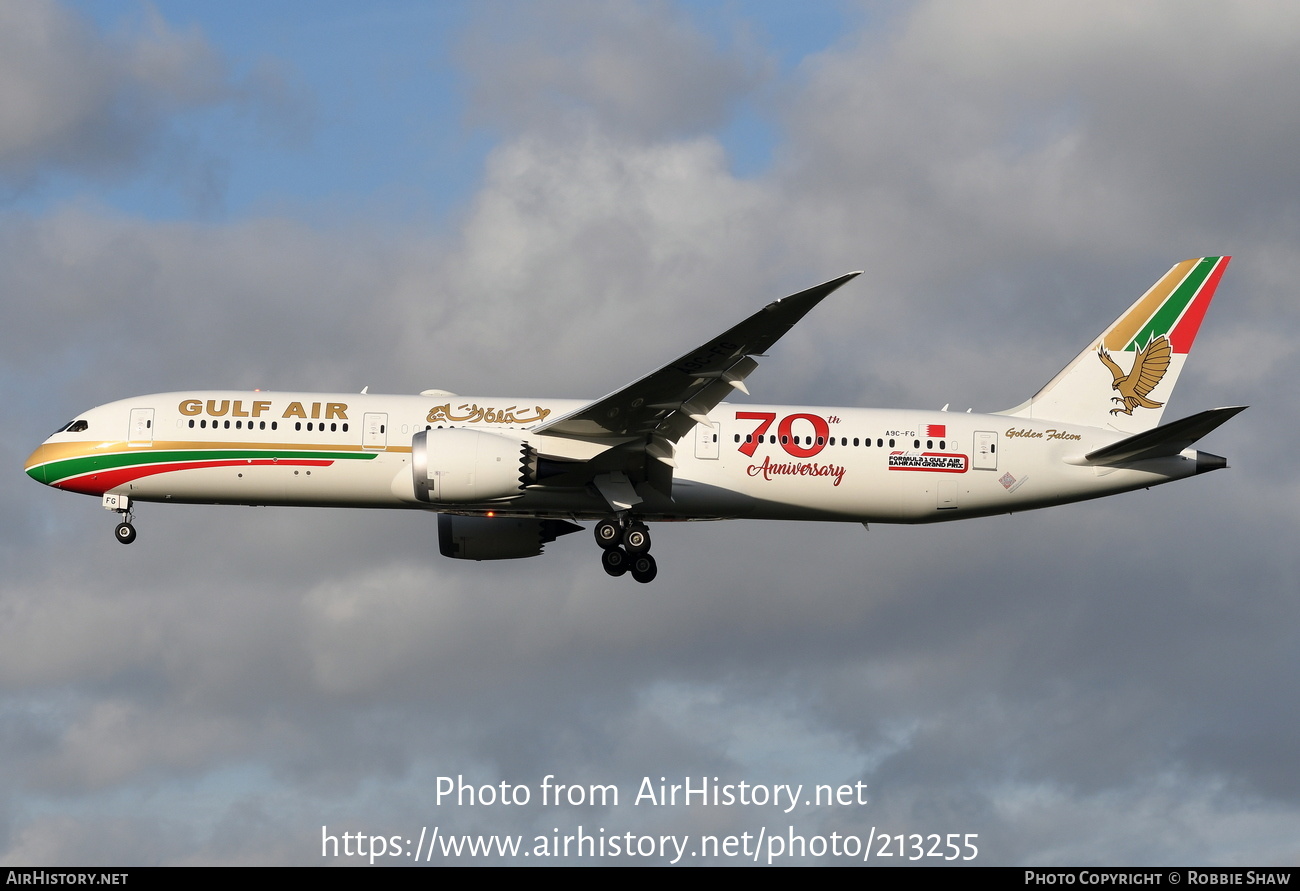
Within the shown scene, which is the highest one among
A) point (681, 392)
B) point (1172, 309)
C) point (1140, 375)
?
point (1172, 309)

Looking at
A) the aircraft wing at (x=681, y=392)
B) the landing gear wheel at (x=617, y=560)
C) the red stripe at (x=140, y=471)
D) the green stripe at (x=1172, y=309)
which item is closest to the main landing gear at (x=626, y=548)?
the landing gear wheel at (x=617, y=560)

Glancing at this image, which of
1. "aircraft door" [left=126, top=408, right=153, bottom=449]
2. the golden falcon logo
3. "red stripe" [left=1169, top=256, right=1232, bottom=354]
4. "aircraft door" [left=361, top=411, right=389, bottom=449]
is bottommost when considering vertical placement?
"aircraft door" [left=361, top=411, right=389, bottom=449]

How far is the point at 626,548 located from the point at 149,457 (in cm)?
1236

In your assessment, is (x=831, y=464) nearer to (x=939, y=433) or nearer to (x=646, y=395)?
(x=939, y=433)

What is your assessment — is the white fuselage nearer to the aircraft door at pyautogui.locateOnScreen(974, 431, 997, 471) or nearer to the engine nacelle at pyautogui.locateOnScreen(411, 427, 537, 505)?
the aircraft door at pyautogui.locateOnScreen(974, 431, 997, 471)

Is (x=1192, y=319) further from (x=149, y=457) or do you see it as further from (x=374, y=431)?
(x=149, y=457)

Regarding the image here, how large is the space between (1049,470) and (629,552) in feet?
36.9

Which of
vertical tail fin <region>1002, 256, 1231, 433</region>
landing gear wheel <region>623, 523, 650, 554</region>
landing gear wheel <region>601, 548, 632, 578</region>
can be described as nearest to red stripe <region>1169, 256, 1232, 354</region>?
vertical tail fin <region>1002, 256, 1231, 433</region>

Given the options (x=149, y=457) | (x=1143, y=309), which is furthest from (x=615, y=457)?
(x=1143, y=309)

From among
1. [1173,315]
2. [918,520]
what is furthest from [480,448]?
[1173,315]

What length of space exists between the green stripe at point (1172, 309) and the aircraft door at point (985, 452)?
5559 mm

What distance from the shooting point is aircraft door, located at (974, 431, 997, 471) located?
40625 mm

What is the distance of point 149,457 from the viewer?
130ft

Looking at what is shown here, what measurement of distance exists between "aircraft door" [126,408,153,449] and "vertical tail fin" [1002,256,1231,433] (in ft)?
74.5
